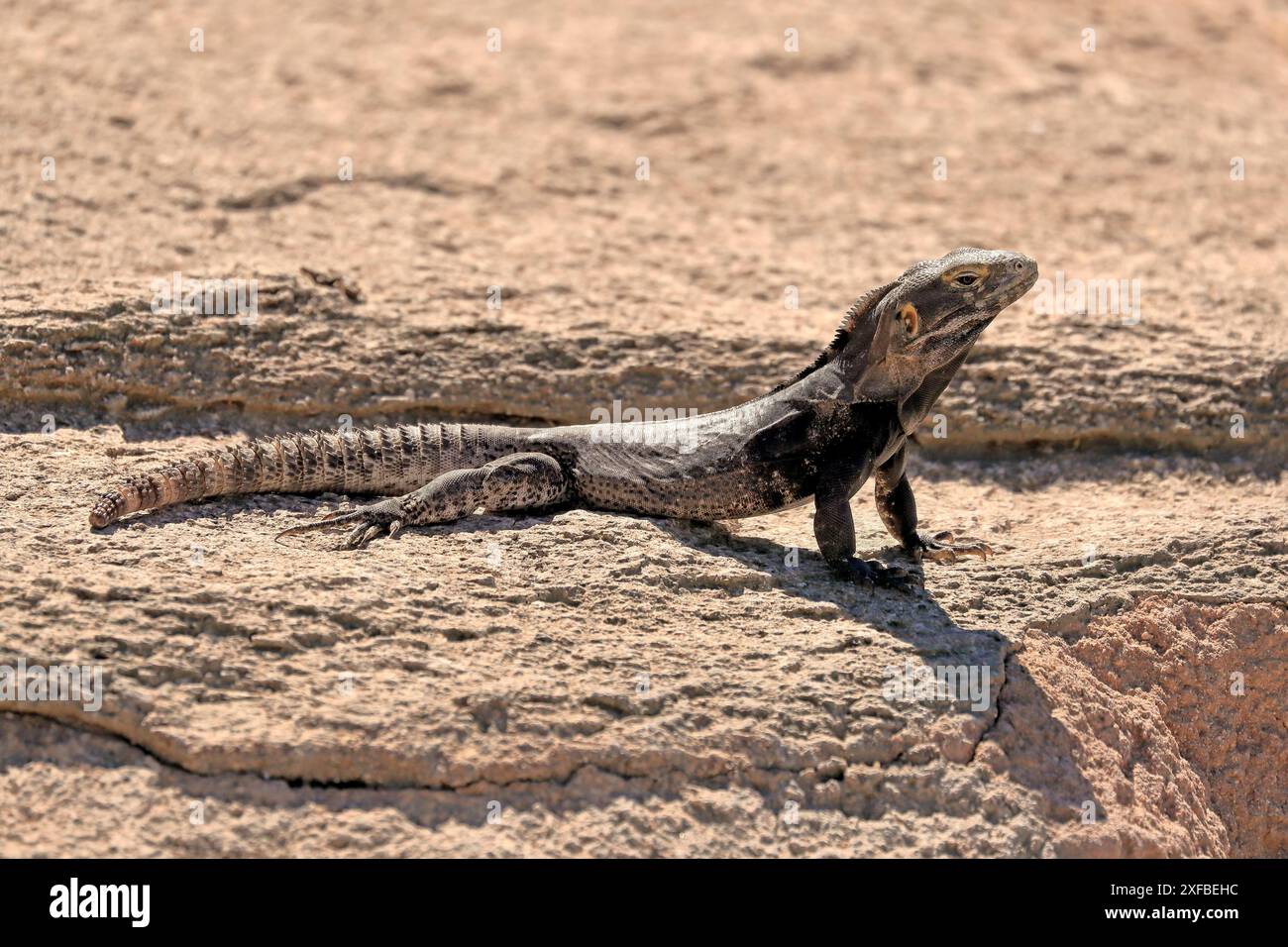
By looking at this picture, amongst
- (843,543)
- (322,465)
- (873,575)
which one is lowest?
(873,575)

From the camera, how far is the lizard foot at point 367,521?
22.8 ft

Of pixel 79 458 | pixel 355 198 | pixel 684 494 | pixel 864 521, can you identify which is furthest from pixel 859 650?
pixel 355 198

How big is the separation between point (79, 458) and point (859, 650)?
4.30 metres

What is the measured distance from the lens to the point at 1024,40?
15.4 m

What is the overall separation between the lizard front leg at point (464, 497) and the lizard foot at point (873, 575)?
1551mm

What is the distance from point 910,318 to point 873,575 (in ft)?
4.14

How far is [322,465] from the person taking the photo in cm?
739

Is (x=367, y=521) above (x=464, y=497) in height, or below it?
below

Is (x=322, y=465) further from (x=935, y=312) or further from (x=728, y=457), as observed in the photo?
(x=935, y=312)

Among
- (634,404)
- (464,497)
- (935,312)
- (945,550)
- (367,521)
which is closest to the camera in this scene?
(935,312)

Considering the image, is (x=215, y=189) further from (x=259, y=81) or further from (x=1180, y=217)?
(x=1180, y=217)

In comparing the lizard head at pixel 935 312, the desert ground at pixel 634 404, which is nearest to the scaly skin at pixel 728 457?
the lizard head at pixel 935 312

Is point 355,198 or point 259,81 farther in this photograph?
point 259,81

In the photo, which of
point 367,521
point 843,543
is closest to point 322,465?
point 367,521
